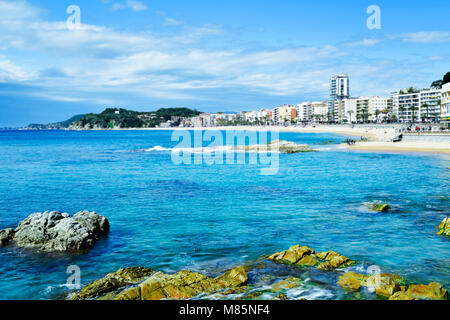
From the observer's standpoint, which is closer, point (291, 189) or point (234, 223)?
point (234, 223)

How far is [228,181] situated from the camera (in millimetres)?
34562

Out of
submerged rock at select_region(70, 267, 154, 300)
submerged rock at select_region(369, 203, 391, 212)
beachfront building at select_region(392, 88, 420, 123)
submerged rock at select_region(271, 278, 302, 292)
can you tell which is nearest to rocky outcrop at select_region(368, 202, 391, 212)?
submerged rock at select_region(369, 203, 391, 212)

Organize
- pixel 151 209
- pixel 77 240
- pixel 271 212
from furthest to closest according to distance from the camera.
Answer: pixel 151 209 < pixel 271 212 < pixel 77 240

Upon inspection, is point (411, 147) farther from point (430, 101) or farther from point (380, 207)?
point (430, 101)

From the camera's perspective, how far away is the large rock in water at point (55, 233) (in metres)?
15.7

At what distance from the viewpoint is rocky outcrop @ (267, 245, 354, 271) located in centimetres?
1305

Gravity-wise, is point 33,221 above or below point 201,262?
above

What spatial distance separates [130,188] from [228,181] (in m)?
8.63

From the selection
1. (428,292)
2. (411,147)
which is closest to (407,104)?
(411,147)

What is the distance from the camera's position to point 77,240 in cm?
1570

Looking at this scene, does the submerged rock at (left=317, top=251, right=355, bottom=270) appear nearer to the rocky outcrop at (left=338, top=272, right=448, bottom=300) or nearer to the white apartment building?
the rocky outcrop at (left=338, top=272, right=448, bottom=300)
